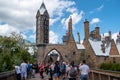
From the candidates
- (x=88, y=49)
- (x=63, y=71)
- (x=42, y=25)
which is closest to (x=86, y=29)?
(x=88, y=49)

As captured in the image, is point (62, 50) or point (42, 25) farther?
point (42, 25)

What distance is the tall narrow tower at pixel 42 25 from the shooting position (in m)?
104

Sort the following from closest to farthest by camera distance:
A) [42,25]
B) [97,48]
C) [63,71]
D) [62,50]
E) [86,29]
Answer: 1. [63,71]
2. [97,48]
3. [86,29]
4. [62,50]
5. [42,25]

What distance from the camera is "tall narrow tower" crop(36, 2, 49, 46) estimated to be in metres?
104

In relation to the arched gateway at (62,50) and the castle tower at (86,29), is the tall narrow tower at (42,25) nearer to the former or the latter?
the arched gateway at (62,50)

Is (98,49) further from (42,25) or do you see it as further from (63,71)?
(63,71)

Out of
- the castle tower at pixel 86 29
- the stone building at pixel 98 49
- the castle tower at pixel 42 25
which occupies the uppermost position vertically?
the castle tower at pixel 42 25

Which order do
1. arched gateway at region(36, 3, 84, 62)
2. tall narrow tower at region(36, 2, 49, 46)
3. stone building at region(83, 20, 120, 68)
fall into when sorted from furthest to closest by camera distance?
tall narrow tower at region(36, 2, 49, 46)
arched gateway at region(36, 3, 84, 62)
stone building at region(83, 20, 120, 68)

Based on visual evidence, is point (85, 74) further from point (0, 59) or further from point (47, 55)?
point (47, 55)

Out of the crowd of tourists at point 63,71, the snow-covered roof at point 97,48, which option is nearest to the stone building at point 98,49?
the snow-covered roof at point 97,48

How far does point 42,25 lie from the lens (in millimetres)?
104312

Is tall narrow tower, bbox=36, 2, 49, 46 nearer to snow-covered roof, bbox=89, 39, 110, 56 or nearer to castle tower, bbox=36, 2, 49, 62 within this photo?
castle tower, bbox=36, 2, 49, 62

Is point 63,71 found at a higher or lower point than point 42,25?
lower

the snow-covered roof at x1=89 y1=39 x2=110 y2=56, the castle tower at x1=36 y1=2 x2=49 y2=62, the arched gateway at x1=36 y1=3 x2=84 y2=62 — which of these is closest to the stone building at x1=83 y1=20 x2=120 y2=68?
the snow-covered roof at x1=89 y1=39 x2=110 y2=56
